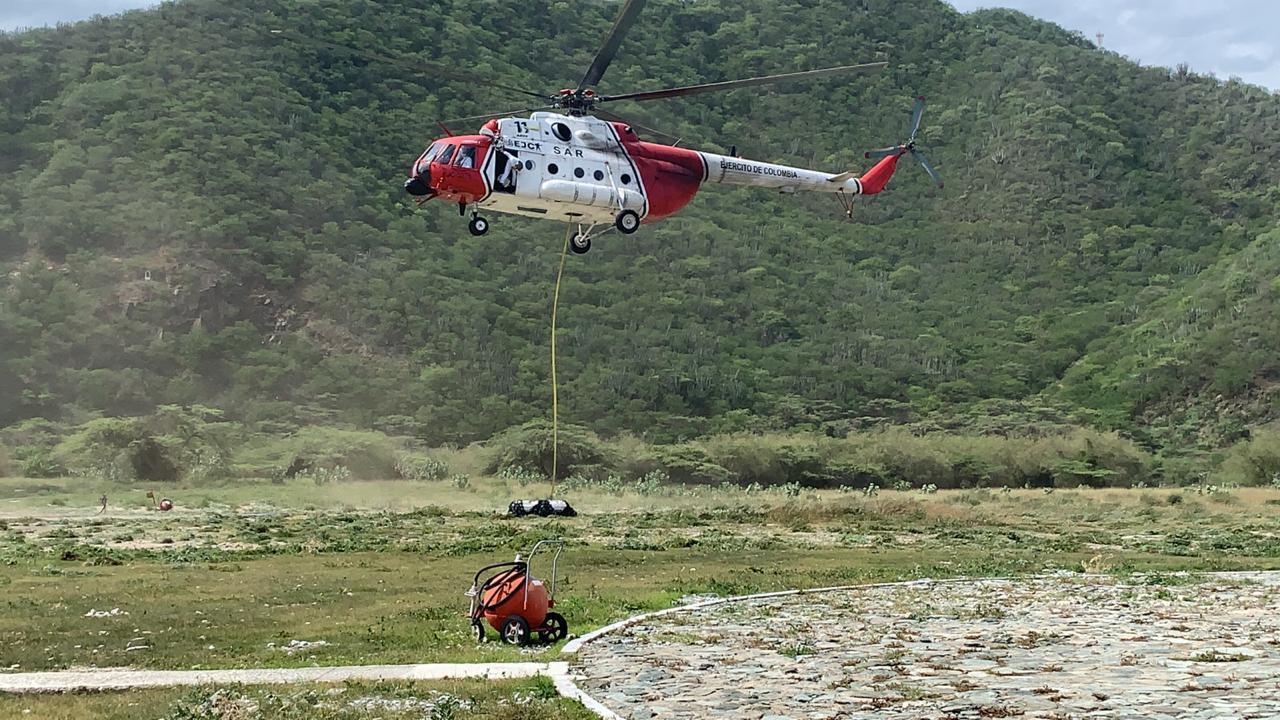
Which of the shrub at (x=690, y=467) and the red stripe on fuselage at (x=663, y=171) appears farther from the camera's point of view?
the shrub at (x=690, y=467)

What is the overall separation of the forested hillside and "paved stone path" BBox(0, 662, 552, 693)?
68778 millimetres

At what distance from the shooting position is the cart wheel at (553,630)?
17172mm

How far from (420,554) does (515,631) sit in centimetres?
1779

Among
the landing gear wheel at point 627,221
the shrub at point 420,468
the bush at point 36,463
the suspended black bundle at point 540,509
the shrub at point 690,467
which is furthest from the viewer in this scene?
the shrub at point 690,467

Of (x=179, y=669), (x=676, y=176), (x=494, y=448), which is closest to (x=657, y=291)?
(x=494, y=448)

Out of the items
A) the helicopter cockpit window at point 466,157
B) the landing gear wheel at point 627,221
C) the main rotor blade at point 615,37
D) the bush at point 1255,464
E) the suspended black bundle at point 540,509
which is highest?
the main rotor blade at point 615,37

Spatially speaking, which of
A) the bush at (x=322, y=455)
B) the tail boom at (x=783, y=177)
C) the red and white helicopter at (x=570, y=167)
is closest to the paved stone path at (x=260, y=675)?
the red and white helicopter at (x=570, y=167)

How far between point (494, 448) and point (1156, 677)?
66437mm

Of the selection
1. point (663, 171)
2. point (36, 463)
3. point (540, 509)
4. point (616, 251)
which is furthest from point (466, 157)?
point (616, 251)

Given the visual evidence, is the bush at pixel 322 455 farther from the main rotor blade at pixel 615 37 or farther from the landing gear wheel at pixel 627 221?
the main rotor blade at pixel 615 37

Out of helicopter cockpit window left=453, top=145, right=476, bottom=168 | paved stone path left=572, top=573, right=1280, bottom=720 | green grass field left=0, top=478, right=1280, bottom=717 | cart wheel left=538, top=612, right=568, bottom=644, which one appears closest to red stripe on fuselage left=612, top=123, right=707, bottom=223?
helicopter cockpit window left=453, top=145, right=476, bottom=168

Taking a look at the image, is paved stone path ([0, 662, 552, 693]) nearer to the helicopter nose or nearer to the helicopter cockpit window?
the helicopter cockpit window

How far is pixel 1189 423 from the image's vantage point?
300 feet

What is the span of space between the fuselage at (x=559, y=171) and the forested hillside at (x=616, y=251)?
197 ft
